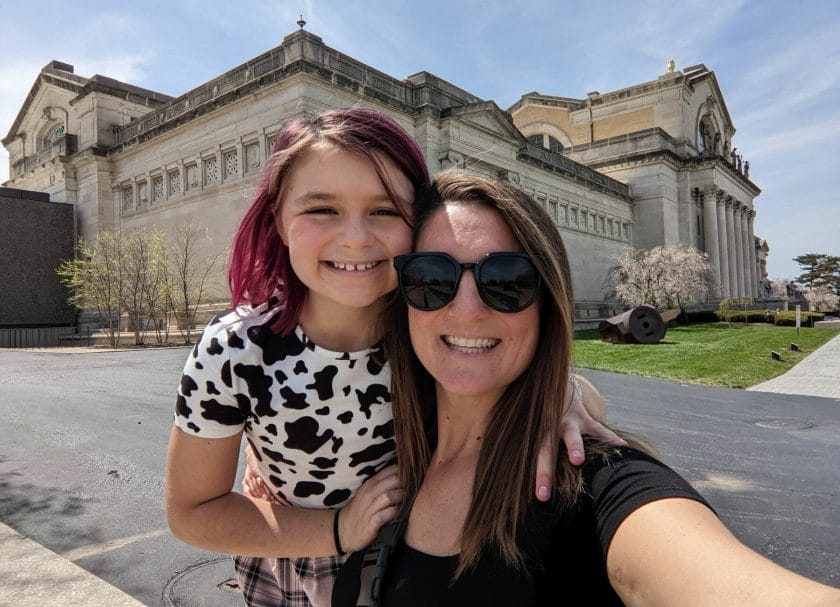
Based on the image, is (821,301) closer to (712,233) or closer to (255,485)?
(712,233)

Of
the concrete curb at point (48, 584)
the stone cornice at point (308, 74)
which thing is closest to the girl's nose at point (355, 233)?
the concrete curb at point (48, 584)

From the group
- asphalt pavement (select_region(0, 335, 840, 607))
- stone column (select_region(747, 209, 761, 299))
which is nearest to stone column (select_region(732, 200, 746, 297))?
stone column (select_region(747, 209, 761, 299))

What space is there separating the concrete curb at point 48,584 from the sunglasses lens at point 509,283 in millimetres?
2671

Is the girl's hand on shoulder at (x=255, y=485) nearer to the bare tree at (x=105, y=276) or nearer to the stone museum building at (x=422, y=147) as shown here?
the stone museum building at (x=422, y=147)

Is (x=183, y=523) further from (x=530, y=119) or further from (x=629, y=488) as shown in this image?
(x=530, y=119)

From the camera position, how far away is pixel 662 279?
38969 millimetres

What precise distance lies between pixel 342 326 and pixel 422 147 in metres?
25.7

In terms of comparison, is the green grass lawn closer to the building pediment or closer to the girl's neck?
the girl's neck

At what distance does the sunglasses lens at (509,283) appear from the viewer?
1.53m

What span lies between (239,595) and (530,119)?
2463 inches

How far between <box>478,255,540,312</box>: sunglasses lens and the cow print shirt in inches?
19.8

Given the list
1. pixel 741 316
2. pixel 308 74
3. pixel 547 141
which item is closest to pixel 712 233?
pixel 741 316

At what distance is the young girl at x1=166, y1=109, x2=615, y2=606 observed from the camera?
1.65 metres

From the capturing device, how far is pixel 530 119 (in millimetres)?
60344
